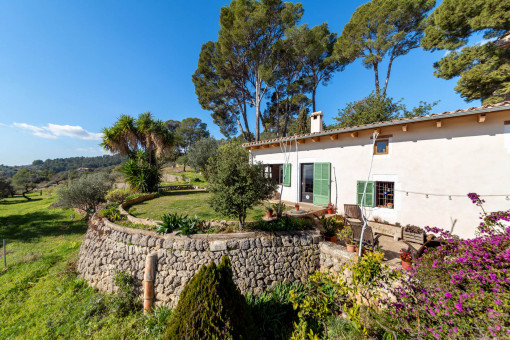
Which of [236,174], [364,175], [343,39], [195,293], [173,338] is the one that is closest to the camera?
[173,338]

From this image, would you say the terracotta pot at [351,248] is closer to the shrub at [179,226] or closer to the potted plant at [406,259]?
the potted plant at [406,259]

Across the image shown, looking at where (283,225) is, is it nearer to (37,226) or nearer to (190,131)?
(37,226)

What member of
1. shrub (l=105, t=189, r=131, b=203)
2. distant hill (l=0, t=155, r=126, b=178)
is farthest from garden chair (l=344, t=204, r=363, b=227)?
distant hill (l=0, t=155, r=126, b=178)

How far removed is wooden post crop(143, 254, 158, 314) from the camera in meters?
4.67

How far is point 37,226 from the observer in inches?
428

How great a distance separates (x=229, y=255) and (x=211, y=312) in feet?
5.84

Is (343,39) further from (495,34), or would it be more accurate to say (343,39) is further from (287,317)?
(287,317)

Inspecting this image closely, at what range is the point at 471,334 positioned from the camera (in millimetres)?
1988

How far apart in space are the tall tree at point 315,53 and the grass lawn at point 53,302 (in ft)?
58.9

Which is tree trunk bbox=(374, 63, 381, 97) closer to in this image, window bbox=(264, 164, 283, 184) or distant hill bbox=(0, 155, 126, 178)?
window bbox=(264, 164, 283, 184)

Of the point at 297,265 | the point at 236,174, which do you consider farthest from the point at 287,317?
the point at 236,174

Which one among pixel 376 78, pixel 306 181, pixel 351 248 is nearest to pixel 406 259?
pixel 351 248

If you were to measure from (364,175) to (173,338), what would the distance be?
732 cm

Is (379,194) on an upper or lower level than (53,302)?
upper
